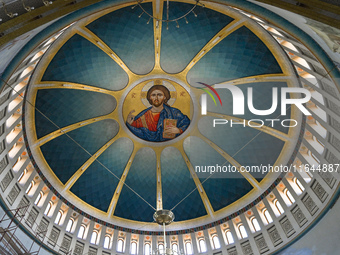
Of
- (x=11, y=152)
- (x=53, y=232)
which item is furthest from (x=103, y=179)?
(x=11, y=152)

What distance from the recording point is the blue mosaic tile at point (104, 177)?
20000 mm

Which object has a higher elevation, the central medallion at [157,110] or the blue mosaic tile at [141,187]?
the central medallion at [157,110]

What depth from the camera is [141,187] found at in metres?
21.5

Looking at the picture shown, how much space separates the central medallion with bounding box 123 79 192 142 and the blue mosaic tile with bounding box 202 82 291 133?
181cm

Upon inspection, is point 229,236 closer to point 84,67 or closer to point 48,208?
point 48,208

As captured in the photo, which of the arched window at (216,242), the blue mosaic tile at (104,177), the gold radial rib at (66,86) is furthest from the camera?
the blue mosaic tile at (104,177)

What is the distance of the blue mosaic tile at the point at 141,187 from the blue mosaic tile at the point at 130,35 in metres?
5.74

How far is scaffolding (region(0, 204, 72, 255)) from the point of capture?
1341 centimetres

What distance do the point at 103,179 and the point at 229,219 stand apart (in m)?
8.08

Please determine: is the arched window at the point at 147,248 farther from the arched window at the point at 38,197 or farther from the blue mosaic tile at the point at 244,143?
Answer: the blue mosaic tile at the point at 244,143

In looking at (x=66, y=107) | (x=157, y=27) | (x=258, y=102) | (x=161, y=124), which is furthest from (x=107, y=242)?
(x=157, y=27)

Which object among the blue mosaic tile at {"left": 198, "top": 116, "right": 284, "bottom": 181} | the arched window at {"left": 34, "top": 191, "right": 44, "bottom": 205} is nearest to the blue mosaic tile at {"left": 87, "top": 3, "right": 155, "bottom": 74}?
the blue mosaic tile at {"left": 198, "top": 116, "right": 284, "bottom": 181}

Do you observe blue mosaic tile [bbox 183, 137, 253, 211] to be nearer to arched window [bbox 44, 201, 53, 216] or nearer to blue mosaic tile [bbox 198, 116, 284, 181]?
blue mosaic tile [bbox 198, 116, 284, 181]

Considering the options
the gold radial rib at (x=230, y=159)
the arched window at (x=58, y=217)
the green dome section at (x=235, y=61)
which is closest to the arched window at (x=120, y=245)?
the arched window at (x=58, y=217)
